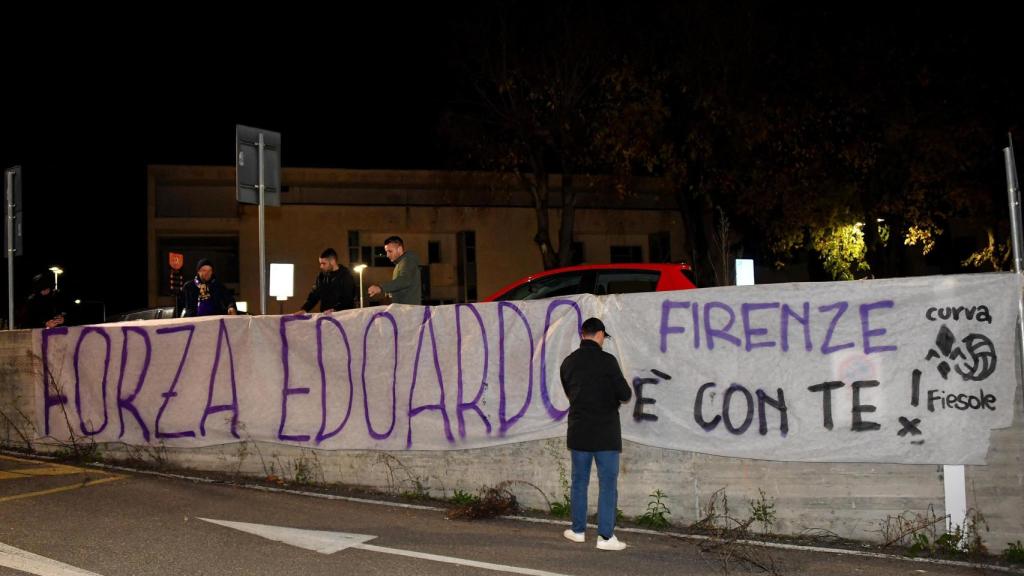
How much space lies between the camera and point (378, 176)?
140 feet

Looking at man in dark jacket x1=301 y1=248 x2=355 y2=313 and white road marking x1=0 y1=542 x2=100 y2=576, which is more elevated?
man in dark jacket x1=301 y1=248 x2=355 y2=313

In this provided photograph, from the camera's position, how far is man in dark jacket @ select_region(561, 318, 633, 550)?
6273mm

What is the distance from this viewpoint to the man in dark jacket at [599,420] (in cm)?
627

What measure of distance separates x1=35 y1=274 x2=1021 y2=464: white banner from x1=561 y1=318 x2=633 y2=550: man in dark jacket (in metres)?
1.11

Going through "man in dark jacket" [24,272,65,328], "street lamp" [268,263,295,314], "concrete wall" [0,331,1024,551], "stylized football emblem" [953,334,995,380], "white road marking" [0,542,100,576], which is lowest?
"white road marking" [0,542,100,576]

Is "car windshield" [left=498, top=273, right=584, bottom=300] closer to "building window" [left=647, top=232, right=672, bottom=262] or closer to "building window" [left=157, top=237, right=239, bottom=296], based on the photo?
"building window" [left=157, top=237, right=239, bottom=296]

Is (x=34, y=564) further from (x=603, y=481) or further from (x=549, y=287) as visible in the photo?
(x=549, y=287)

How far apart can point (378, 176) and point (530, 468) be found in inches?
1412

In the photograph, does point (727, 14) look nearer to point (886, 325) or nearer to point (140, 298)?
point (886, 325)

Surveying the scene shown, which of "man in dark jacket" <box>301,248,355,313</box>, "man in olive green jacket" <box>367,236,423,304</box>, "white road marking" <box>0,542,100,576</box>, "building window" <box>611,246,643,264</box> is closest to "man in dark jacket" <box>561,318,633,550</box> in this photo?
"white road marking" <box>0,542,100,576</box>

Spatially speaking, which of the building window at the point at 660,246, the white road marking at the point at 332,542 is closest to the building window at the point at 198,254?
the building window at the point at 660,246

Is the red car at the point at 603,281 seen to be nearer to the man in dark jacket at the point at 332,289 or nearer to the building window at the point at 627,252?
the man in dark jacket at the point at 332,289

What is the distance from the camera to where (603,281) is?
11.2 meters

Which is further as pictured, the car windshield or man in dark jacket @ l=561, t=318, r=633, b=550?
the car windshield
